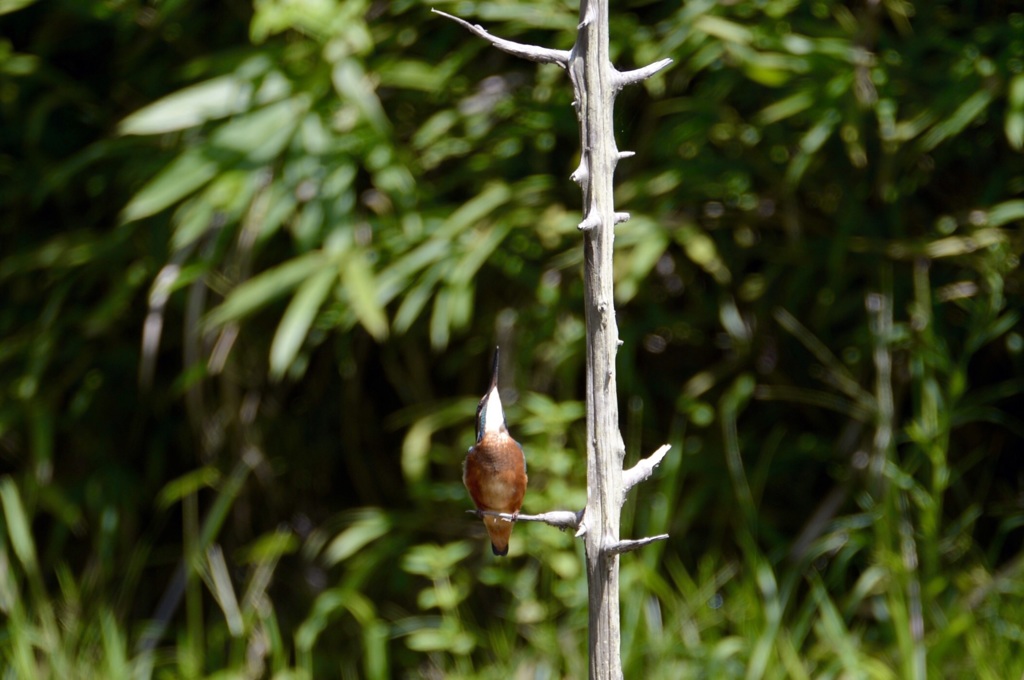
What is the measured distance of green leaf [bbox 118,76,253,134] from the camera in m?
1.91

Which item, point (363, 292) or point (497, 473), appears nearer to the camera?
point (497, 473)

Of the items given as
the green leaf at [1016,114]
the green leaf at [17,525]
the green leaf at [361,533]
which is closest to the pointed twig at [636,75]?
the green leaf at [1016,114]

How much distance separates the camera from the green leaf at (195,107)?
1.91 meters

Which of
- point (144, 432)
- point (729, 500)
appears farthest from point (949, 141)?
point (144, 432)

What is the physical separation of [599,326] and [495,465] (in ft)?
0.52

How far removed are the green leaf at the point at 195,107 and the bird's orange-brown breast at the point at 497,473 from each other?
1.23 meters

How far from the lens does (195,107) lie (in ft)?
6.45

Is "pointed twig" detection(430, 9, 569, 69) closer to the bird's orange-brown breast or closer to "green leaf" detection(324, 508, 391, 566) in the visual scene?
the bird's orange-brown breast

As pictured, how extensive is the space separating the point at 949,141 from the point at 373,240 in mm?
1152

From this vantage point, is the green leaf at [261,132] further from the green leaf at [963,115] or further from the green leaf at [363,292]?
the green leaf at [963,115]

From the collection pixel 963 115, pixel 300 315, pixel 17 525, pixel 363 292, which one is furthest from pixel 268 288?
pixel 963 115

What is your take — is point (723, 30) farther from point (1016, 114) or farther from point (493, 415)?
point (493, 415)

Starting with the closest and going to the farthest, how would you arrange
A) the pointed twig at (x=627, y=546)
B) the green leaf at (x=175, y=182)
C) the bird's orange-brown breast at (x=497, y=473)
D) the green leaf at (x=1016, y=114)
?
the pointed twig at (x=627, y=546), the bird's orange-brown breast at (x=497, y=473), the green leaf at (x=1016, y=114), the green leaf at (x=175, y=182)

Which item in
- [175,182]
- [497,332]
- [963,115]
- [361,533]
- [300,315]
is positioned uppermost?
[175,182]
